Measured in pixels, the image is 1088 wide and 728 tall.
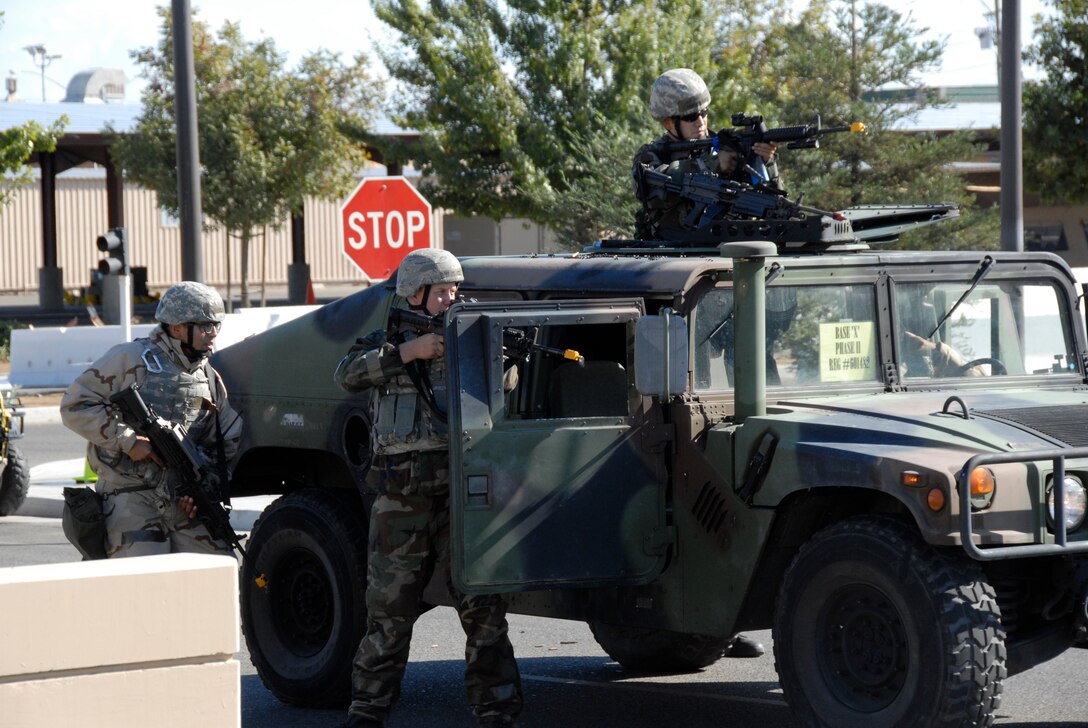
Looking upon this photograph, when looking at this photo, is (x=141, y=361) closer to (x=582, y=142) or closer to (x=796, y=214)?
(x=796, y=214)

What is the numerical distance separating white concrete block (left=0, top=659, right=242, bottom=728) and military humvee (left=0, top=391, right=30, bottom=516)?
858cm

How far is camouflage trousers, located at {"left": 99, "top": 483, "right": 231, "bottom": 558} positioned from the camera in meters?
6.37

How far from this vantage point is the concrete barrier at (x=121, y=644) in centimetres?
383

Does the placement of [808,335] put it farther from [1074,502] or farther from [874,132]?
[874,132]

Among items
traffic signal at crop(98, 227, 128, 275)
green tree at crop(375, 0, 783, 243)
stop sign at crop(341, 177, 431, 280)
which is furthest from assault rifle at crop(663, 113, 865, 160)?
green tree at crop(375, 0, 783, 243)

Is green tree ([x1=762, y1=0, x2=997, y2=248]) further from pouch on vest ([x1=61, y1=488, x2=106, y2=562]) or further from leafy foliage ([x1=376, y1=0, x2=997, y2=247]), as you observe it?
pouch on vest ([x1=61, y1=488, x2=106, y2=562])

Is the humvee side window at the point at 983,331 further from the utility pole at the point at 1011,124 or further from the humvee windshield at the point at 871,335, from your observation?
the utility pole at the point at 1011,124

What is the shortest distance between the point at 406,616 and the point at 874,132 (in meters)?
17.1

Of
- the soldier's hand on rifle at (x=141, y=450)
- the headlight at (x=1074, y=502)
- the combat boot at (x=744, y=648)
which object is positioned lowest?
the combat boot at (x=744, y=648)

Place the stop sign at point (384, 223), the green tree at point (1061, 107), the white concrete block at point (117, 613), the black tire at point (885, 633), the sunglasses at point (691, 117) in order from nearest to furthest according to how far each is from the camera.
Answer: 1. the white concrete block at point (117, 613)
2. the black tire at point (885, 633)
3. the sunglasses at point (691, 117)
4. the stop sign at point (384, 223)
5. the green tree at point (1061, 107)

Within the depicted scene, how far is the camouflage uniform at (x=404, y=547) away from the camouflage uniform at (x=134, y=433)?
1.04 meters

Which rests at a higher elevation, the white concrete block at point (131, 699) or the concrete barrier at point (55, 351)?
the concrete barrier at point (55, 351)

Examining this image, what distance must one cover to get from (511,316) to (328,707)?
86.5 inches

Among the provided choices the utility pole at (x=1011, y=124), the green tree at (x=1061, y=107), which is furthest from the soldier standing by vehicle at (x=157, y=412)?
the green tree at (x=1061, y=107)
